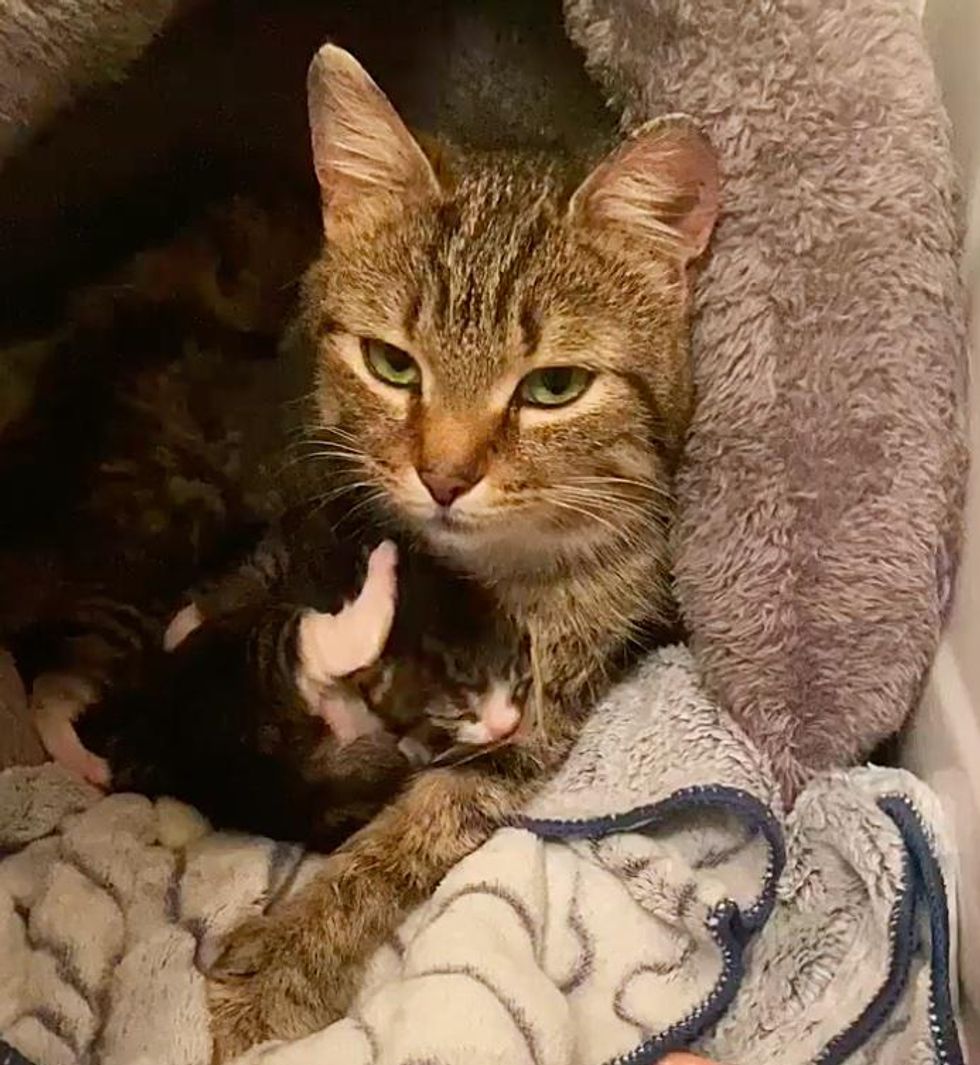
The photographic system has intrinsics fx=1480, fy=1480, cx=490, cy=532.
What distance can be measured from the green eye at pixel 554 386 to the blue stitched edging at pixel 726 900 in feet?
1.10

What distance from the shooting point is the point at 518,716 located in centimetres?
131

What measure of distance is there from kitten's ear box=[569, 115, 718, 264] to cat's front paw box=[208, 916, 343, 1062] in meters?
0.63

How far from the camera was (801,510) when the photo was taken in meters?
1.22

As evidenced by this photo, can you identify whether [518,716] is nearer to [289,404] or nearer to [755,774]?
[755,774]

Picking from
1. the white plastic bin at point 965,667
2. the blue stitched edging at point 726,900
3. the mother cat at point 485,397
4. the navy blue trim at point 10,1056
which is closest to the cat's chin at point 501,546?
the mother cat at point 485,397

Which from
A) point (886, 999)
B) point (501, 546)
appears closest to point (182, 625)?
point (501, 546)

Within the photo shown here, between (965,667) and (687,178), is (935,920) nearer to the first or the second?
(965,667)

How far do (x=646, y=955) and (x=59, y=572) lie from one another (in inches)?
26.4

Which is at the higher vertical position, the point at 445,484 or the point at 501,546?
the point at 445,484

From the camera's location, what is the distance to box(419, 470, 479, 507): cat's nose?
1140 millimetres

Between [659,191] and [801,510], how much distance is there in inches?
11.2

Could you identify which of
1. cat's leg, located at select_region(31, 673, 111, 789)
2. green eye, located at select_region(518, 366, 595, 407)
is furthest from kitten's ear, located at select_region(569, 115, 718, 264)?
cat's leg, located at select_region(31, 673, 111, 789)

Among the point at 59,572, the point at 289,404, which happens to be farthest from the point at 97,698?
the point at 289,404

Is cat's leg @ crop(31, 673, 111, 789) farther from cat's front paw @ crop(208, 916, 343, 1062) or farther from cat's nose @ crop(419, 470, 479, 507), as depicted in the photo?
cat's nose @ crop(419, 470, 479, 507)
